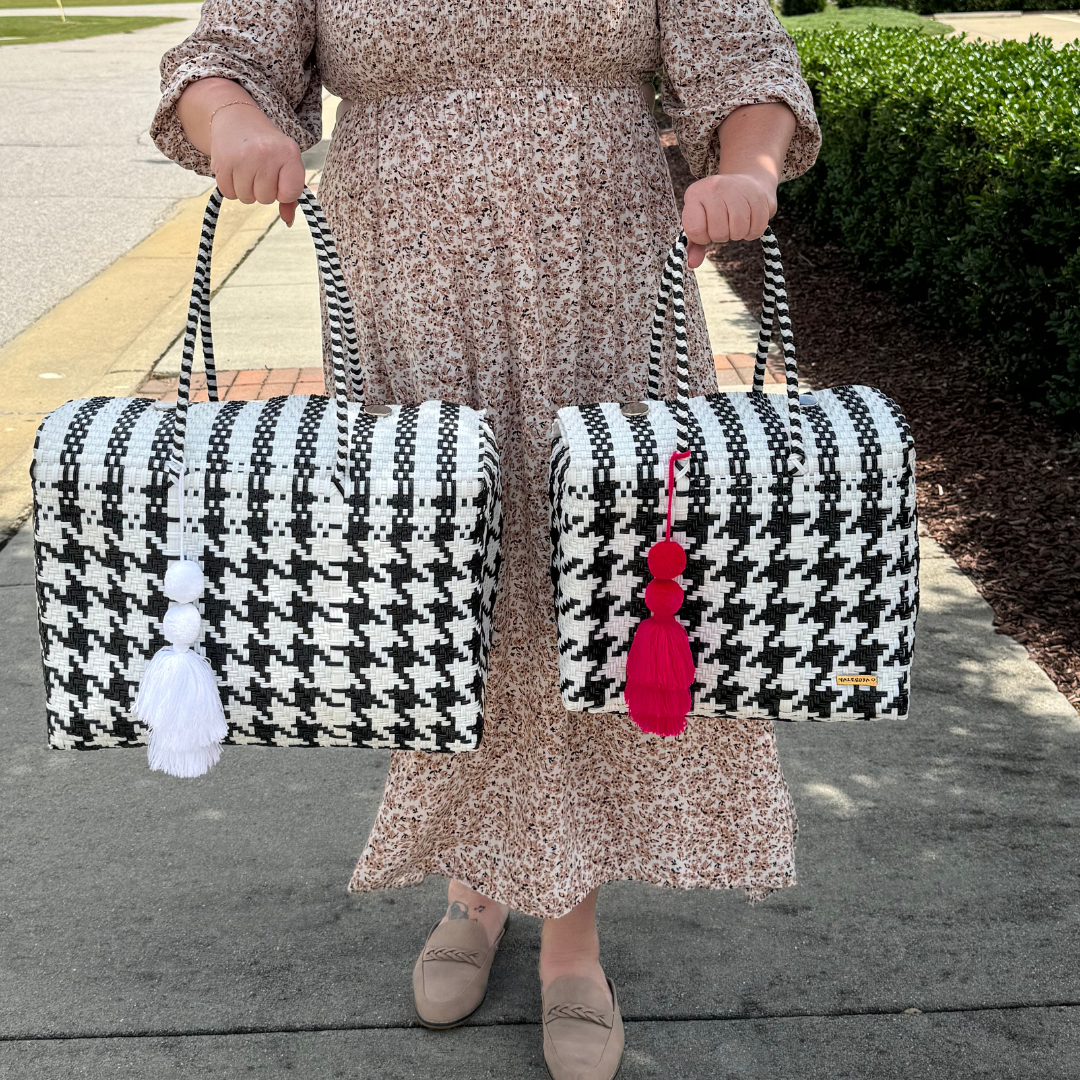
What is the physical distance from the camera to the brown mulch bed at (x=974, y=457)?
3.42 metres

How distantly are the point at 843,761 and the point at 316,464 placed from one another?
1.70 m

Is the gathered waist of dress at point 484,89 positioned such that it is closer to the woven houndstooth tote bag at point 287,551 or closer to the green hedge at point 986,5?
the woven houndstooth tote bag at point 287,551

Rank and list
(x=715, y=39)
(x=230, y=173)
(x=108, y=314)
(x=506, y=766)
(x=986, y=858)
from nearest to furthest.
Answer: (x=230, y=173)
(x=715, y=39)
(x=506, y=766)
(x=986, y=858)
(x=108, y=314)

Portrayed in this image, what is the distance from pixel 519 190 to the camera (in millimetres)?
1648

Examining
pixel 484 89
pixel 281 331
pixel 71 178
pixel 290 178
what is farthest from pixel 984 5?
pixel 290 178

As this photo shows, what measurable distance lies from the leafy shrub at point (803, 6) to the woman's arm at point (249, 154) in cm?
1352

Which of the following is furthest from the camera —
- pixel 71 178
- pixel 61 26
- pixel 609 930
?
pixel 61 26

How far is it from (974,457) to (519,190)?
3.13 metres

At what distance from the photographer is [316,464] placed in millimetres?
1523

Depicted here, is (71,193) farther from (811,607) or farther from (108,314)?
(811,607)

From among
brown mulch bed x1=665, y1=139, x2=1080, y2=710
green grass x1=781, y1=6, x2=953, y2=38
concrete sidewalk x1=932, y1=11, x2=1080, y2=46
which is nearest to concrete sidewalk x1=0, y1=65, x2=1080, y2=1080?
brown mulch bed x1=665, y1=139, x2=1080, y2=710

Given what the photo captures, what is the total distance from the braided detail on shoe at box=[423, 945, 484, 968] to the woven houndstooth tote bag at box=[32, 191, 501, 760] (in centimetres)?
69

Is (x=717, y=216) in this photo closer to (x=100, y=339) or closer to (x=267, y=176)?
(x=267, y=176)

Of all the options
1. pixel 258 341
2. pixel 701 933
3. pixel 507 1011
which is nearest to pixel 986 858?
pixel 701 933
